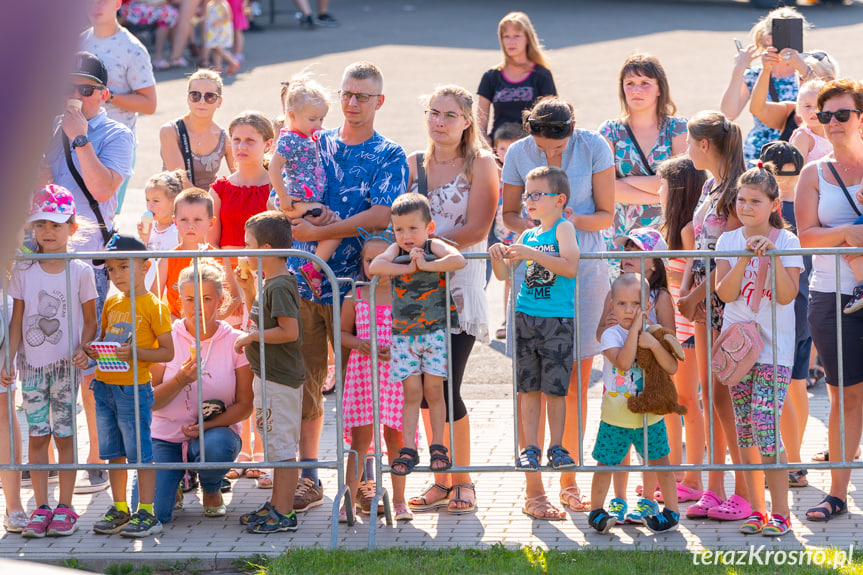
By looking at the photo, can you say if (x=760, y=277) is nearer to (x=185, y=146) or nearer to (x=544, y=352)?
(x=544, y=352)

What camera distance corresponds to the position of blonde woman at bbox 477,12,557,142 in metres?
8.38

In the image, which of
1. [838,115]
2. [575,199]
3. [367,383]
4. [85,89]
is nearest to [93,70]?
[85,89]

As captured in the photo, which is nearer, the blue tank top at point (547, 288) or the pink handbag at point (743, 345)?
the pink handbag at point (743, 345)

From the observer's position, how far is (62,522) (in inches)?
196

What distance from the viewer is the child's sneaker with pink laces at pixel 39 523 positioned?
4.93 metres

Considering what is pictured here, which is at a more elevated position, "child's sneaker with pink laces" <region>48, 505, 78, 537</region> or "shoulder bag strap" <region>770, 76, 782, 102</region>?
"shoulder bag strap" <region>770, 76, 782, 102</region>

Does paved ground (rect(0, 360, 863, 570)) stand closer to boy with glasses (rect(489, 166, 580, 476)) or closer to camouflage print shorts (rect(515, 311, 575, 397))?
boy with glasses (rect(489, 166, 580, 476))

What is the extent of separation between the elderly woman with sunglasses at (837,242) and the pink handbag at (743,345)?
0.48 meters

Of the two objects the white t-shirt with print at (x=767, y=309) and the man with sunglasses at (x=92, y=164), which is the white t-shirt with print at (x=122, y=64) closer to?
the man with sunglasses at (x=92, y=164)

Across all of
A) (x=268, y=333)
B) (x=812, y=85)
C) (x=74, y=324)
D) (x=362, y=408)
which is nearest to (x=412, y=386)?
(x=362, y=408)

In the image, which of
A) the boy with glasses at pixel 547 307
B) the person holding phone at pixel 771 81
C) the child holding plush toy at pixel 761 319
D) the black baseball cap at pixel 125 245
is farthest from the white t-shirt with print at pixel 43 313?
the person holding phone at pixel 771 81

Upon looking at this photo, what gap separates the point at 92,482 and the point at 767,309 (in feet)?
12.4

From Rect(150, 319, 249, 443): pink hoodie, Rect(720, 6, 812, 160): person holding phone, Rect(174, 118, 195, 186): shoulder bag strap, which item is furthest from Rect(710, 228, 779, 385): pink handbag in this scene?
Rect(174, 118, 195, 186): shoulder bag strap

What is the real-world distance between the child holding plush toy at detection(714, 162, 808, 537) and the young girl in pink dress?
1.62 meters
